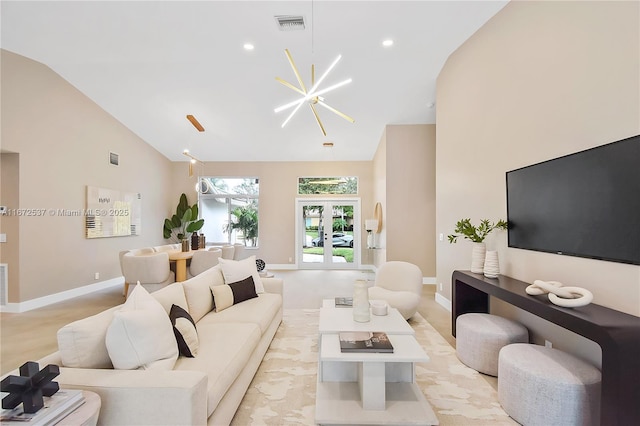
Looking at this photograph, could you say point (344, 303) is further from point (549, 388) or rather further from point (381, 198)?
point (381, 198)

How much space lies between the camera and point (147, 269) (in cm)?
461

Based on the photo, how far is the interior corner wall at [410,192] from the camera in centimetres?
619

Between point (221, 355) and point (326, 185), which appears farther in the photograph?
point (326, 185)

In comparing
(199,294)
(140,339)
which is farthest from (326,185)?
(140,339)

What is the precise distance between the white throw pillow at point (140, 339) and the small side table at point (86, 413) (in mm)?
235

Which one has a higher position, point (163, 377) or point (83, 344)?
point (83, 344)

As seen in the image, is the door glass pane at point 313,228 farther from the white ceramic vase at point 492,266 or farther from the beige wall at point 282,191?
the white ceramic vase at point 492,266

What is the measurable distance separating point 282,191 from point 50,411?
745cm

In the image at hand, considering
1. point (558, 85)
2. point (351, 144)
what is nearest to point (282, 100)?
point (351, 144)

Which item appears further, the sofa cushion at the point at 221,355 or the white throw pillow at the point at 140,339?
the sofa cushion at the point at 221,355


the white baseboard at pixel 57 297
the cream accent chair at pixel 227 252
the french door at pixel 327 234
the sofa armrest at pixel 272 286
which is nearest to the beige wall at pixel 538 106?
the sofa armrest at pixel 272 286

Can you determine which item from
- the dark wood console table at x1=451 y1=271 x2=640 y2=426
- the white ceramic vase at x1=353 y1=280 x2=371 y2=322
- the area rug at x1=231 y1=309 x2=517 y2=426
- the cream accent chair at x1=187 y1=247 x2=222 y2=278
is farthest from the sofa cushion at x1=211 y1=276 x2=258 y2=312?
the dark wood console table at x1=451 y1=271 x2=640 y2=426

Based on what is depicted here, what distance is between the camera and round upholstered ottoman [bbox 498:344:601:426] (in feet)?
5.92

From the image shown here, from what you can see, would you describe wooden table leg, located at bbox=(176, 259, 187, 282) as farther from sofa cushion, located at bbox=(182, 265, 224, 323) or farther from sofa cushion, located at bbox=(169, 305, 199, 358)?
sofa cushion, located at bbox=(169, 305, 199, 358)
